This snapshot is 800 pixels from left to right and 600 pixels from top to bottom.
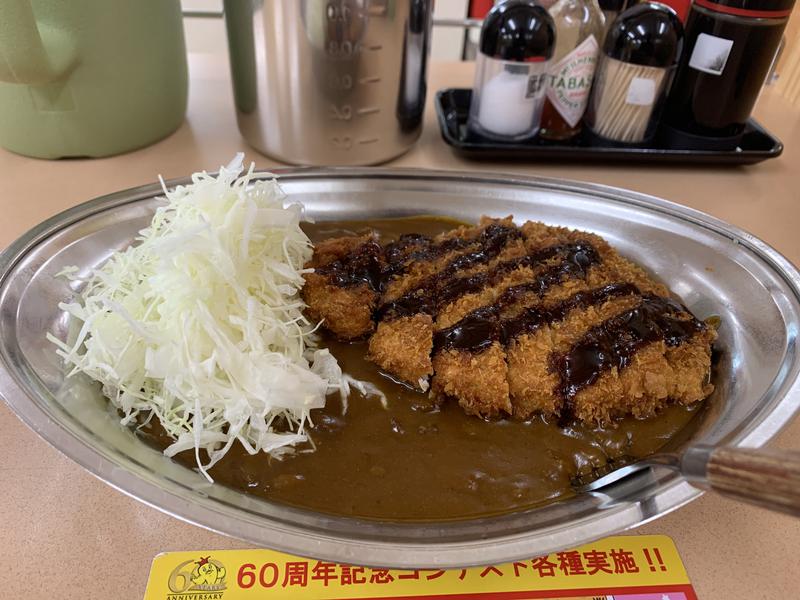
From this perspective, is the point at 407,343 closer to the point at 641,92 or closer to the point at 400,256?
the point at 400,256

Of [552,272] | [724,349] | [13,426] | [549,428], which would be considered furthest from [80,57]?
[724,349]

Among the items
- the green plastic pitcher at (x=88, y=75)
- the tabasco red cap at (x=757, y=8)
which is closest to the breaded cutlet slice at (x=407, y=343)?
the green plastic pitcher at (x=88, y=75)

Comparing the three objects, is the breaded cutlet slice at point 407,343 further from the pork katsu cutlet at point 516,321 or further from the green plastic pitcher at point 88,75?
the green plastic pitcher at point 88,75

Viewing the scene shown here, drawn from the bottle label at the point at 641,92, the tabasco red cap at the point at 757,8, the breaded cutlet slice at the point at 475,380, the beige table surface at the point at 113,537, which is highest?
the tabasco red cap at the point at 757,8

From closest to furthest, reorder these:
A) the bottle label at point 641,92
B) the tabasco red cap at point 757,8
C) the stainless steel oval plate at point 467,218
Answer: the stainless steel oval plate at point 467,218 < the tabasco red cap at point 757,8 < the bottle label at point 641,92

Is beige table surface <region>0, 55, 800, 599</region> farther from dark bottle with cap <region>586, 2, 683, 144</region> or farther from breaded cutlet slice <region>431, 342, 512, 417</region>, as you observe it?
dark bottle with cap <region>586, 2, 683, 144</region>
